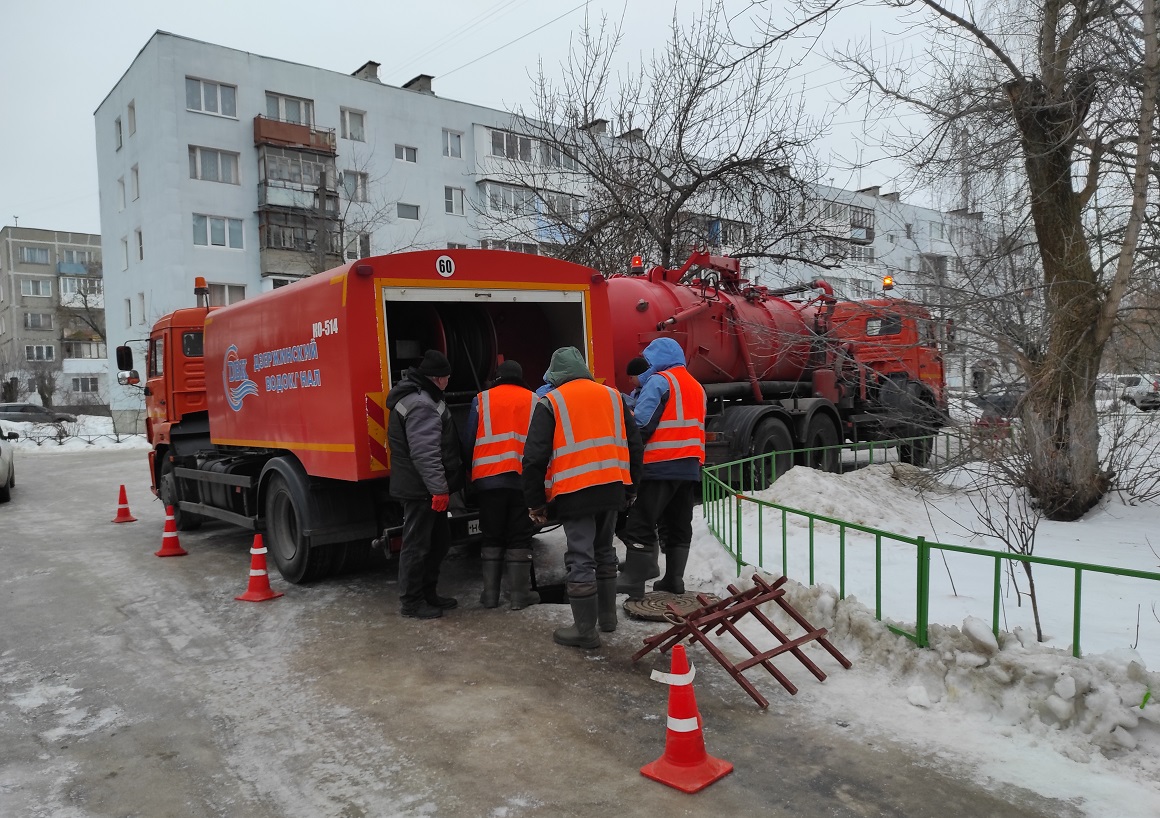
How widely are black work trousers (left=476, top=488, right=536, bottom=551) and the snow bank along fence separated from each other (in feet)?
5.23

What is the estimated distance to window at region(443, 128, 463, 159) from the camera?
112ft

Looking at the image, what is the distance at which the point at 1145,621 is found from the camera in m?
4.72

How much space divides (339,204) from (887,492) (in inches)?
1081

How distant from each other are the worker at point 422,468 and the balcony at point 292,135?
2685 centimetres

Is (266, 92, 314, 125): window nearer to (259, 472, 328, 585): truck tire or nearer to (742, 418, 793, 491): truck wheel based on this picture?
(742, 418, 793, 491): truck wheel

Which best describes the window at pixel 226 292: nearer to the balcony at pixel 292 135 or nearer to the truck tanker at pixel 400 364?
the balcony at pixel 292 135

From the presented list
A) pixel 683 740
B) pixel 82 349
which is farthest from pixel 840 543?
pixel 82 349

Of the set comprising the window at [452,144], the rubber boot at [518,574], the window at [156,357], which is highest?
the window at [452,144]

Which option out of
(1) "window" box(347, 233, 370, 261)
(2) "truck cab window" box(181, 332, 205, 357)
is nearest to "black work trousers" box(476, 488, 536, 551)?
(2) "truck cab window" box(181, 332, 205, 357)

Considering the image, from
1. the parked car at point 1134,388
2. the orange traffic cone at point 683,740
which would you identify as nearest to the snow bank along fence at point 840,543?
the parked car at point 1134,388

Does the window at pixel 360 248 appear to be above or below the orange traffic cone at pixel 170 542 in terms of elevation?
above

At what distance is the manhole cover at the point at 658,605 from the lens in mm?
5500

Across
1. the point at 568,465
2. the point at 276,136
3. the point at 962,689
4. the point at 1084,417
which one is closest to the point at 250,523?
the point at 568,465

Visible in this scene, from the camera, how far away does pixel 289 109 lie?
30.3 metres
